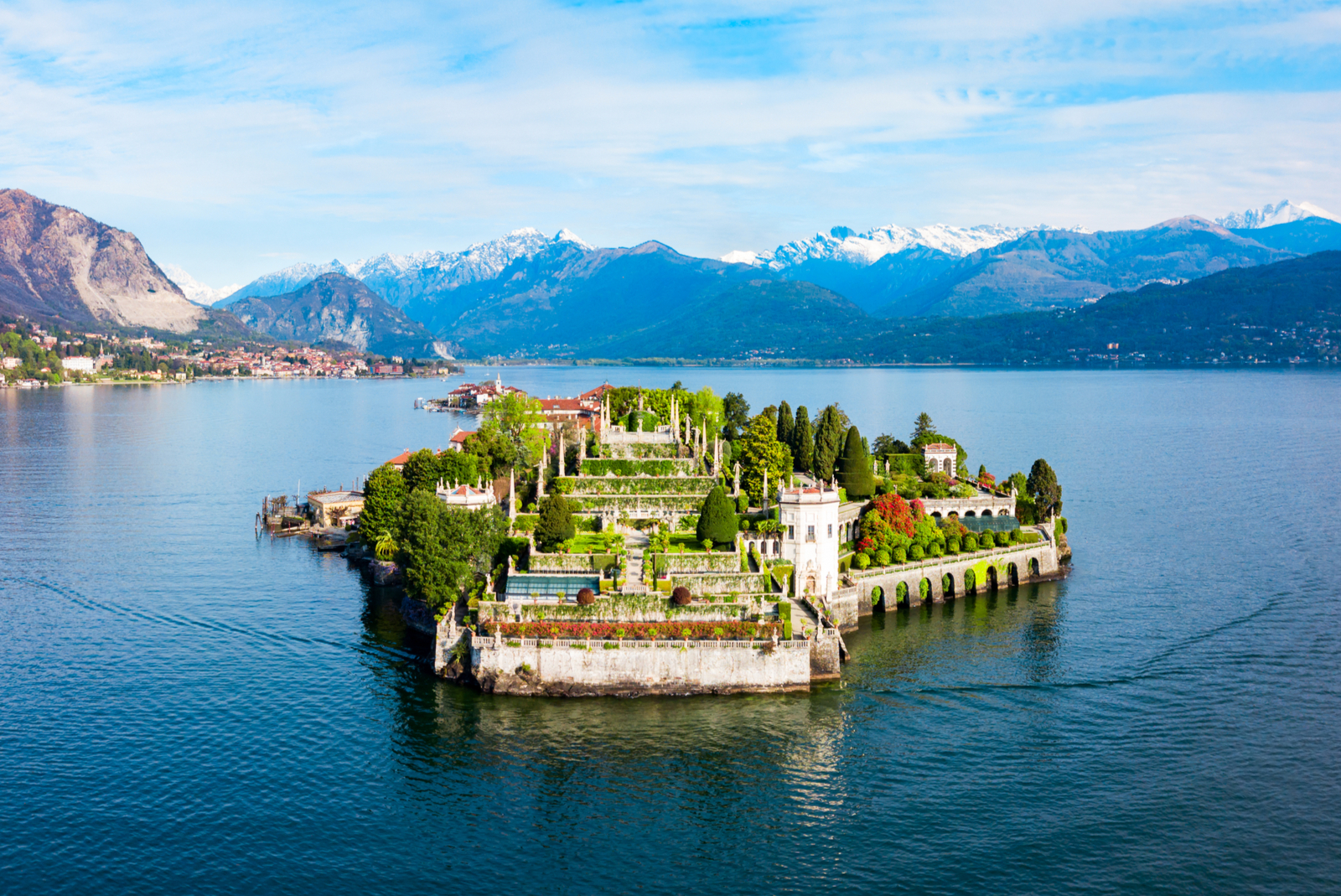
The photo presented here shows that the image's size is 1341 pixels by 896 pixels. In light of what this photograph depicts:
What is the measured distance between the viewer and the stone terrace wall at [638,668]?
5306 centimetres

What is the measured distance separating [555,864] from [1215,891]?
76.9 feet

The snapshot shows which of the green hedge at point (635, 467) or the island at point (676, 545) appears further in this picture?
the green hedge at point (635, 467)

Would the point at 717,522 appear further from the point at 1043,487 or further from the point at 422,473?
the point at 1043,487

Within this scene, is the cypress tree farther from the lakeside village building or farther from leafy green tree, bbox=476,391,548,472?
leafy green tree, bbox=476,391,548,472

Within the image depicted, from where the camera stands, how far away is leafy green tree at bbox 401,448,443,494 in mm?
83750

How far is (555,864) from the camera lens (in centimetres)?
3819

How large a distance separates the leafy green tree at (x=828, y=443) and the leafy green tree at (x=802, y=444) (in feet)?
3.18

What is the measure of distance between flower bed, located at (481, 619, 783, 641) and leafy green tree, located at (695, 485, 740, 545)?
1169 cm

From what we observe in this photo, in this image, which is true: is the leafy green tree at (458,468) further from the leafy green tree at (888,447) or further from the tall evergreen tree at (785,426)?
the leafy green tree at (888,447)

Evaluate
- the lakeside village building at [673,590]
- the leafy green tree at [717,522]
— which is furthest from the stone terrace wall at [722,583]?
the leafy green tree at [717,522]

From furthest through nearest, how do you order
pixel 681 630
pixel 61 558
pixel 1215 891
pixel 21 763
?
pixel 61 558 → pixel 681 630 → pixel 21 763 → pixel 1215 891

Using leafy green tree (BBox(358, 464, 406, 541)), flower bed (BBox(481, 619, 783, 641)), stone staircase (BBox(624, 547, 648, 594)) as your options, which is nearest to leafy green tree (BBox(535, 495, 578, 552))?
stone staircase (BBox(624, 547, 648, 594))

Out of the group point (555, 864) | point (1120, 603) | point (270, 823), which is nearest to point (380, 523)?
point (270, 823)

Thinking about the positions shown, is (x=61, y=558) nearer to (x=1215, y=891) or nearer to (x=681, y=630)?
(x=681, y=630)
